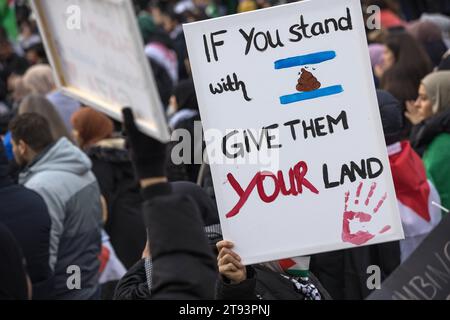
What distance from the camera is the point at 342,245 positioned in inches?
128

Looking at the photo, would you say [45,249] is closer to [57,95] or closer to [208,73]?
[208,73]

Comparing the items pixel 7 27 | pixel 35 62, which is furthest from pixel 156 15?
pixel 35 62

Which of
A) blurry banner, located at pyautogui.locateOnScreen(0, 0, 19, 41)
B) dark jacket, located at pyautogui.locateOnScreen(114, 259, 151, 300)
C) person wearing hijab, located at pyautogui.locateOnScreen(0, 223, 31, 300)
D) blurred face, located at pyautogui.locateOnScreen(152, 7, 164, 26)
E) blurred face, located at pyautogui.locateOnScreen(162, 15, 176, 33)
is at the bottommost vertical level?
dark jacket, located at pyautogui.locateOnScreen(114, 259, 151, 300)

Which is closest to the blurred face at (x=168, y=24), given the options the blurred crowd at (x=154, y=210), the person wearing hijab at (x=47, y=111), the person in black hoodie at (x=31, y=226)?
the blurred crowd at (x=154, y=210)

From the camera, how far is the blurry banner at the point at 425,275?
8.33 feet

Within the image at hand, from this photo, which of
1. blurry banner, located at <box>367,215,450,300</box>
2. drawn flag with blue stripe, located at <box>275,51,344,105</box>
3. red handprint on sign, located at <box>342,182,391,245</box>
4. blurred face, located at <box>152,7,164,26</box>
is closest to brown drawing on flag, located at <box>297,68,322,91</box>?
drawn flag with blue stripe, located at <box>275,51,344,105</box>

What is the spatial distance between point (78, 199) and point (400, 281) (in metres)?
3.20

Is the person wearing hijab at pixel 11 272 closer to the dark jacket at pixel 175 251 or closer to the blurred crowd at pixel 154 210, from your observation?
the blurred crowd at pixel 154 210

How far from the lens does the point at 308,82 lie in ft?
10.9

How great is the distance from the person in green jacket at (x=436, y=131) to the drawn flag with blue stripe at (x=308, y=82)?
2.55m

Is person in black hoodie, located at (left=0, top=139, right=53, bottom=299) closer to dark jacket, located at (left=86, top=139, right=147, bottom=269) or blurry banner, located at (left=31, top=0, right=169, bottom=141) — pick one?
dark jacket, located at (left=86, top=139, right=147, bottom=269)

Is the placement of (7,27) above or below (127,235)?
above

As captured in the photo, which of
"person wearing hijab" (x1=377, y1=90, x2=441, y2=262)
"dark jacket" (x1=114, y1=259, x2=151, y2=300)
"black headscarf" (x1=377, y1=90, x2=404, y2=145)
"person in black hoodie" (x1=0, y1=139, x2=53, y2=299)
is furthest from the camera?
"person wearing hijab" (x1=377, y1=90, x2=441, y2=262)

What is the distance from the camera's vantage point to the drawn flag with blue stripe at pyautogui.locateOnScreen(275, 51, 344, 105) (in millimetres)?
3299
